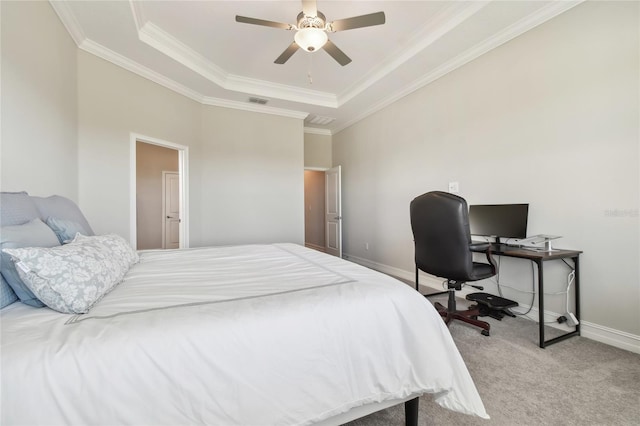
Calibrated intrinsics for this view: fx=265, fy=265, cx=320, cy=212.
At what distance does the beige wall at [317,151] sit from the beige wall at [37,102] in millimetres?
3828

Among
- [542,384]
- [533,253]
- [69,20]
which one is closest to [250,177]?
[69,20]

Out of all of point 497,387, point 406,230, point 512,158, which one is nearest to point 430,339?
point 497,387

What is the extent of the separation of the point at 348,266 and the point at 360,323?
580mm

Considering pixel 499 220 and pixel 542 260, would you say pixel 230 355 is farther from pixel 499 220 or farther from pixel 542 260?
pixel 499 220

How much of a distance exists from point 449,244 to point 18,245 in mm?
2522

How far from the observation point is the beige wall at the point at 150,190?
5.54 metres

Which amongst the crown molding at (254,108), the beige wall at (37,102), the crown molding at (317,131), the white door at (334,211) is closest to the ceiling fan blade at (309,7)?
the beige wall at (37,102)

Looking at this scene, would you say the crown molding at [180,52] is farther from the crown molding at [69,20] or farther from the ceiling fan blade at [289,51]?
the ceiling fan blade at [289,51]

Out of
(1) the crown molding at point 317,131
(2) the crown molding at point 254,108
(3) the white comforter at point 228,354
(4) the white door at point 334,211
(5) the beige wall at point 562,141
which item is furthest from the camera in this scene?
(1) the crown molding at point 317,131

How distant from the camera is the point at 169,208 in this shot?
19.0ft

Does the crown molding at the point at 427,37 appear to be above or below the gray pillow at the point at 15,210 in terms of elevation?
above

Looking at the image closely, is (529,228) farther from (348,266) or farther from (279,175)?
(279,175)

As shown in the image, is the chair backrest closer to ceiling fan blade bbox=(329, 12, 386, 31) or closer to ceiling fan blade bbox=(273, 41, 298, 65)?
ceiling fan blade bbox=(329, 12, 386, 31)

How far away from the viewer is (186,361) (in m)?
0.83
